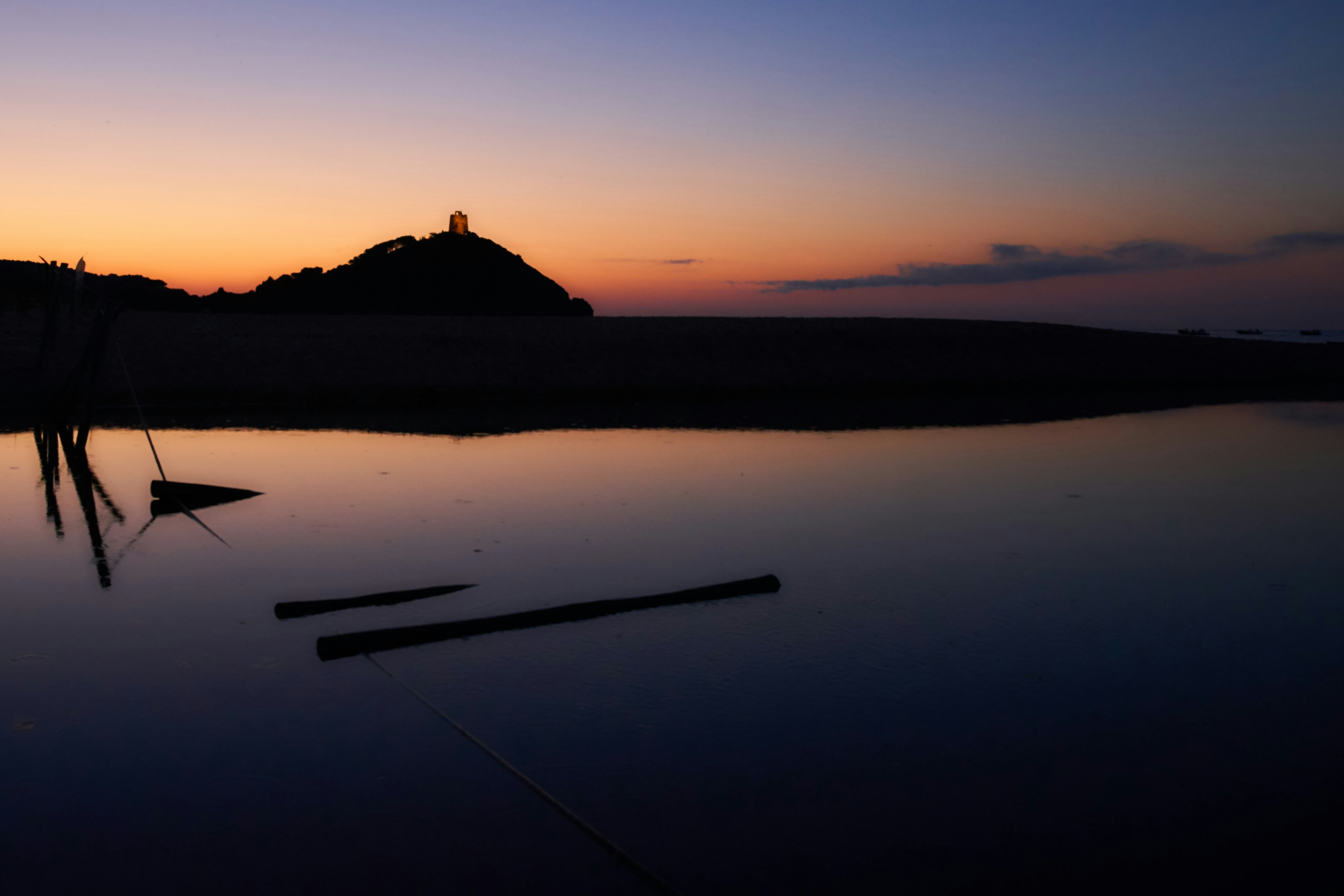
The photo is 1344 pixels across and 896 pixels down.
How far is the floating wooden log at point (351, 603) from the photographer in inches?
263

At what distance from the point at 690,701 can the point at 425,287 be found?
4438 inches

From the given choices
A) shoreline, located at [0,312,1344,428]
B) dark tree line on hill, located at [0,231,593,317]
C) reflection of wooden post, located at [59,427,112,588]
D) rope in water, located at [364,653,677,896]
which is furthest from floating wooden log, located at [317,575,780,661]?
dark tree line on hill, located at [0,231,593,317]

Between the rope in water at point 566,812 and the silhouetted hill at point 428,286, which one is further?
the silhouetted hill at point 428,286

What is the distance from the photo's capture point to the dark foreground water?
12.0ft

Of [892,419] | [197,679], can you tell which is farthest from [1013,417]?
[197,679]

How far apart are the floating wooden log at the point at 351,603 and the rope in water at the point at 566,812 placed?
67.2 inches

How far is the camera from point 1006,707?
5.05m

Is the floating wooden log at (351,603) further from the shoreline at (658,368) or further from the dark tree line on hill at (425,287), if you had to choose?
the dark tree line on hill at (425,287)

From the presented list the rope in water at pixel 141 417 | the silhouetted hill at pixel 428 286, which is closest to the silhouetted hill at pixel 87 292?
the rope in water at pixel 141 417

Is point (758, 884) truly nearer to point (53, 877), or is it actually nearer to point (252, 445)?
point (53, 877)

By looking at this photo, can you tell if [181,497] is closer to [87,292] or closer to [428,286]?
[87,292]

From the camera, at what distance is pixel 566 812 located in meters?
3.94

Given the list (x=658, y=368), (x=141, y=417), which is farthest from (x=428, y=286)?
(x=141, y=417)

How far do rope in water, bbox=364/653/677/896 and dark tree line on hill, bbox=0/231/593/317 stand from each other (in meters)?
75.7
